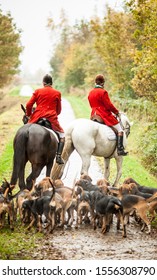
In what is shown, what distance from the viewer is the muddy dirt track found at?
23.3 feet

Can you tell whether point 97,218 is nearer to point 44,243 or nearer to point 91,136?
point 44,243

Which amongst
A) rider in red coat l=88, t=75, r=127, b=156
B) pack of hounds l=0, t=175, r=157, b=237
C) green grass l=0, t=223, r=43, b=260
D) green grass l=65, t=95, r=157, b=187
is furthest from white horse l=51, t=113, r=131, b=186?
green grass l=0, t=223, r=43, b=260

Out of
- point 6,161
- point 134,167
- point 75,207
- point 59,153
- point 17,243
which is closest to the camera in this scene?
point 17,243

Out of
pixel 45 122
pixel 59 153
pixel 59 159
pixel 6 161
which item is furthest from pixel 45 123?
pixel 6 161

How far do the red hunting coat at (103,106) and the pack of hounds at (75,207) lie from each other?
2.27m

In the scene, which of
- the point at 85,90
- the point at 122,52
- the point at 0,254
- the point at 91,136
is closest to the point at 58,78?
A: the point at 85,90

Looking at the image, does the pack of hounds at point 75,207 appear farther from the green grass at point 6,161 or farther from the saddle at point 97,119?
the green grass at point 6,161

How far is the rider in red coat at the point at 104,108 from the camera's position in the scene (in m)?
11.0

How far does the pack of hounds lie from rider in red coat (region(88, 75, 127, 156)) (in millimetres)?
2060

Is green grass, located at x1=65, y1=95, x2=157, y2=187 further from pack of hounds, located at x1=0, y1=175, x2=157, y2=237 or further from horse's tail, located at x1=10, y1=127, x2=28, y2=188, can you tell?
horse's tail, located at x1=10, y1=127, x2=28, y2=188

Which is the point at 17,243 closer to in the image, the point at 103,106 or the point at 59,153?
the point at 59,153

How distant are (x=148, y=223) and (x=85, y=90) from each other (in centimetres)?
3829

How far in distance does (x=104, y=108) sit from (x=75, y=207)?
313cm

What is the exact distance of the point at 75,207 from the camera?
8.64 m
